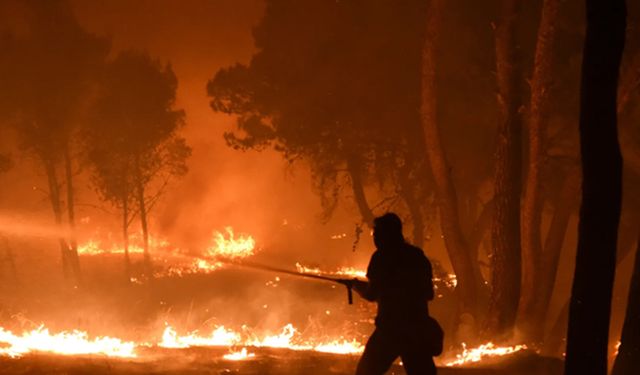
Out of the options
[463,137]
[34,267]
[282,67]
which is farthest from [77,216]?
[463,137]

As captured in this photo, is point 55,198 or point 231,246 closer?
point 55,198

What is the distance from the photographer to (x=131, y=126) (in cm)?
2505

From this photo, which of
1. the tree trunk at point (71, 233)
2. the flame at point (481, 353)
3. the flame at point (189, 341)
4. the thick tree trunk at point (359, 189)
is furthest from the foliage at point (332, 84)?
the flame at point (481, 353)

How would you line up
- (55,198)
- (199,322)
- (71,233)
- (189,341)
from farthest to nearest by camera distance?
1. (55,198)
2. (71,233)
3. (199,322)
4. (189,341)

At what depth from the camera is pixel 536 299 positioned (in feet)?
45.1

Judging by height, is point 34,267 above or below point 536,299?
above

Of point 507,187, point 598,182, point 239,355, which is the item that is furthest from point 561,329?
point 598,182

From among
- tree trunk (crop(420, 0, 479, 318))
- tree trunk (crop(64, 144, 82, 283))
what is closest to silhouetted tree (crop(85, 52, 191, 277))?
tree trunk (crop(64, 144, 82, 283))

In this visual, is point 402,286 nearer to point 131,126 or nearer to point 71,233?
point 131,126

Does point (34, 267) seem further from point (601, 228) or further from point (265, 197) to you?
point (601, 228)

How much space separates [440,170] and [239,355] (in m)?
7.01

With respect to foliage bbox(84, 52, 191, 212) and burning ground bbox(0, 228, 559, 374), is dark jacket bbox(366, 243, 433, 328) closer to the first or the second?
burning ground bbox(0, 228, 559, 374)

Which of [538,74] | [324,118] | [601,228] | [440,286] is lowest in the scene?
[601,228]

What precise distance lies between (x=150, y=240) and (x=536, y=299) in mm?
24862
